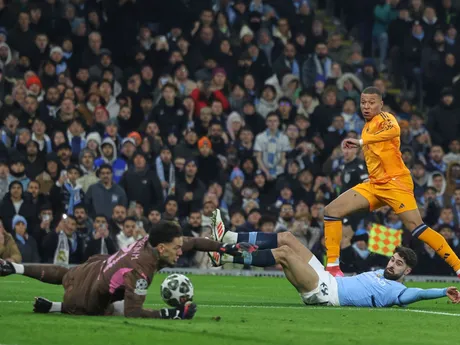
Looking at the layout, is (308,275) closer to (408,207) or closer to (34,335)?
(408,207)

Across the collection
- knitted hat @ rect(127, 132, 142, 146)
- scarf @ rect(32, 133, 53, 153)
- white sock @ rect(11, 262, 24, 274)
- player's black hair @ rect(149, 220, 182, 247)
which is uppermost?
knitted hat @ rect(127, 132, 142, 146)

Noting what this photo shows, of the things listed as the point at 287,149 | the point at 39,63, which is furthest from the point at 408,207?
the point at 39,63

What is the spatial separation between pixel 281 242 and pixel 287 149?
37.4 ft

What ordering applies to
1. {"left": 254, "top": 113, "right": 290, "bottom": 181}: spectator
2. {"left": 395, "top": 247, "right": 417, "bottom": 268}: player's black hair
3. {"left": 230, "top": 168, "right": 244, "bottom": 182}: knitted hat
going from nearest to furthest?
{"left": 395, "top": 247, "right": 417, "bottom": 268}: player's black hair < {"left": 230, "top": 168, "right": 244, "bottom": 182}: knitted hat < {"left": 254, "top": 113, "right": 290, "bottom": 181}: spectator

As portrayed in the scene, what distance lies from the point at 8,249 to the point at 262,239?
23.1 feet

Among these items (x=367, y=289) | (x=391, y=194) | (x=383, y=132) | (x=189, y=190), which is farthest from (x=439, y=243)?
(x=189, y=190)

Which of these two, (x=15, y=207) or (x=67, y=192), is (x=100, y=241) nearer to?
(x=67, y=192)

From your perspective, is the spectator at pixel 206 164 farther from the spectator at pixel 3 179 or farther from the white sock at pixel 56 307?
the white sock at pixel 56 307

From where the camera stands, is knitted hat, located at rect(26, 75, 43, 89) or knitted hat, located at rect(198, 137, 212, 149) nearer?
knitted hat, located at rect(26, 75, 43, 89)

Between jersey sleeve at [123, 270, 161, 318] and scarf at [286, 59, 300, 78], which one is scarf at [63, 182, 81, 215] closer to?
scarf at [286, 59, 300, 78]

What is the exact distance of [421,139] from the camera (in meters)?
27.3

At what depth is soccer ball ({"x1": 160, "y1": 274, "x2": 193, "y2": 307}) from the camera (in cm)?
1237

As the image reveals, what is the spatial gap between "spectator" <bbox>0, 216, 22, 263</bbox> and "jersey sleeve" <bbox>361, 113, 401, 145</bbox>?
6.82 m

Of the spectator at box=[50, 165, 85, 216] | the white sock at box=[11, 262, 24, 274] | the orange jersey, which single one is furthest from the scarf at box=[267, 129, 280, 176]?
the white sock at box=[11, 262, 24, 274]
